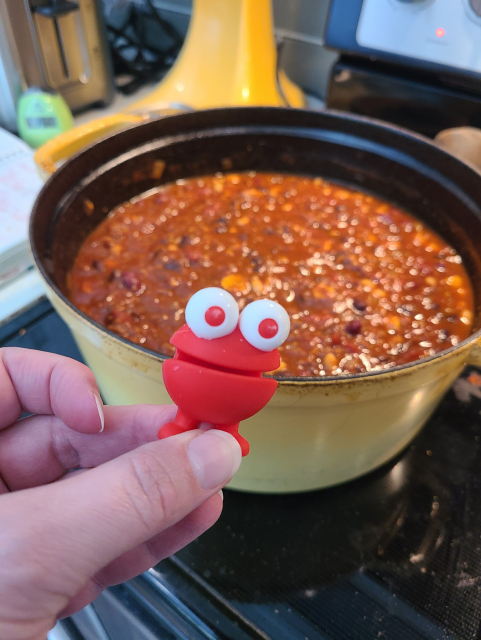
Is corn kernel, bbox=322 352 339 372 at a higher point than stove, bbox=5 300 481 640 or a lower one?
higher

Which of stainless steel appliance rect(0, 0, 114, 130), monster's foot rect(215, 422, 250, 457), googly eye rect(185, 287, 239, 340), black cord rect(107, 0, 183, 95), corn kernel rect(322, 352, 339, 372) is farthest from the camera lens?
black cord rect(107, 0, 183, 95)

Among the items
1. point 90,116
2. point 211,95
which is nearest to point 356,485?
point 211,95

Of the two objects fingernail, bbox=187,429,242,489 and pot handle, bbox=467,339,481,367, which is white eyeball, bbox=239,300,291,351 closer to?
fingernail, bbox=187,429,242,489

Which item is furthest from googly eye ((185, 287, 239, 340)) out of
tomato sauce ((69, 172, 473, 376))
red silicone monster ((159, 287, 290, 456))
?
tomato sauce ((69, 172, 473, 376))

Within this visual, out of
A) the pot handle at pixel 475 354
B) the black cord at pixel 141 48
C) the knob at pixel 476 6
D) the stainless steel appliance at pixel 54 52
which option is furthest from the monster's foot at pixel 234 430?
the black cord at pixel 141 48

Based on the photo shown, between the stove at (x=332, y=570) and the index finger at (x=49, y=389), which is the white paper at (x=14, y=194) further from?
the stove at (x=332, y=570)

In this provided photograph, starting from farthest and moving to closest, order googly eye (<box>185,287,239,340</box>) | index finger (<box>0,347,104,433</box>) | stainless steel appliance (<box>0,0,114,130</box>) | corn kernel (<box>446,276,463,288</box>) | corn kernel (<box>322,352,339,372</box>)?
stainless steel appliance (<box>0,0,114,130</box>) → corn kernel (<box>446,276,463,288</box>) → corn kernel (<box>322,352,339,372</box>) → index finger (<box>0,347,104,433</box>) → googly eye (<box>185,287,239,340</box>)
